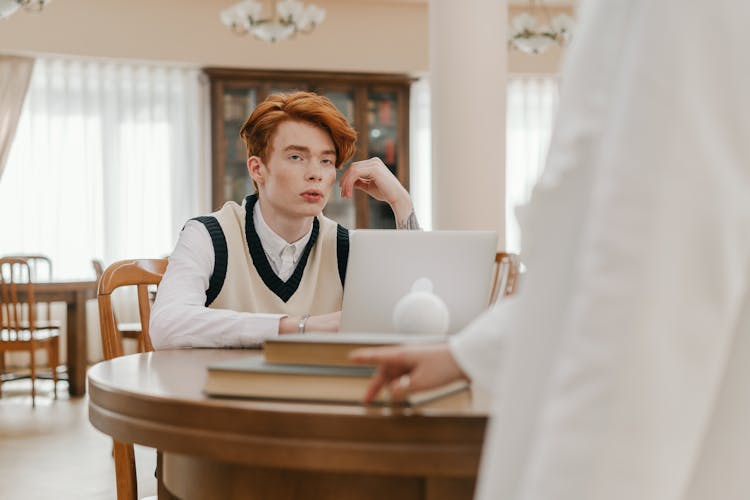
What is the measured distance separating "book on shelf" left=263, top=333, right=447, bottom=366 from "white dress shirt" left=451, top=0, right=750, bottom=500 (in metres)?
0.37

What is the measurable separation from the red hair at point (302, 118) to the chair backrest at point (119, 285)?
409 mm

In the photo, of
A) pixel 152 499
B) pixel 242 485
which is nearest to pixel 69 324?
pixel 152 499

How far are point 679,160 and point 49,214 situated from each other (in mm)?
7799

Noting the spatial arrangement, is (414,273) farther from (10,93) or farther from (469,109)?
(10,93)

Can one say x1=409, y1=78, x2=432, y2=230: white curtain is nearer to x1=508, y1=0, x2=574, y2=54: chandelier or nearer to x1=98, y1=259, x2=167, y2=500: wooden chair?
x1=508, y1=0, x2=574, y2=54: chandelier

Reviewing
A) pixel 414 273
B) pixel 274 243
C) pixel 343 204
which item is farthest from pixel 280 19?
pixel 414 273

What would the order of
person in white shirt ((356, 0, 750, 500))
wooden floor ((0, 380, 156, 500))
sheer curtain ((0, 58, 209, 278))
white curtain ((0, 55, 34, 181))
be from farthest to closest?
1. sheer curtain ((0, 58, 209, 278))
2. white curtain ((0, 55, 34, 181))
3. wooden floor ((0, 380, 156, 500))
4. person in white shirt ((356, 0, 750, 500))

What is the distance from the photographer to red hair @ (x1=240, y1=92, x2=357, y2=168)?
228 cm

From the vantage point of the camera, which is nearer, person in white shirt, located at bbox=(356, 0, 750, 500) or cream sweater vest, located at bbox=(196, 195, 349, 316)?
person in white shirt, located at bbox=(356, 0, 750, 500)

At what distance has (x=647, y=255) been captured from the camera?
2.24 ft

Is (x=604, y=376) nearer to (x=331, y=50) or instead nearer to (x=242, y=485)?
(x=242, y=485)

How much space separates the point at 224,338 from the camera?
1792mm

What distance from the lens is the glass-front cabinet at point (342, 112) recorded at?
7980 millimetres

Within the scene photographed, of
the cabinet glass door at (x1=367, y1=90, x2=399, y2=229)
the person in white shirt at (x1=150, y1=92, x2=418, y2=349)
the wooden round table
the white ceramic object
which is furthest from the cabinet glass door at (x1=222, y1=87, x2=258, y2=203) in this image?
the wooden round table
